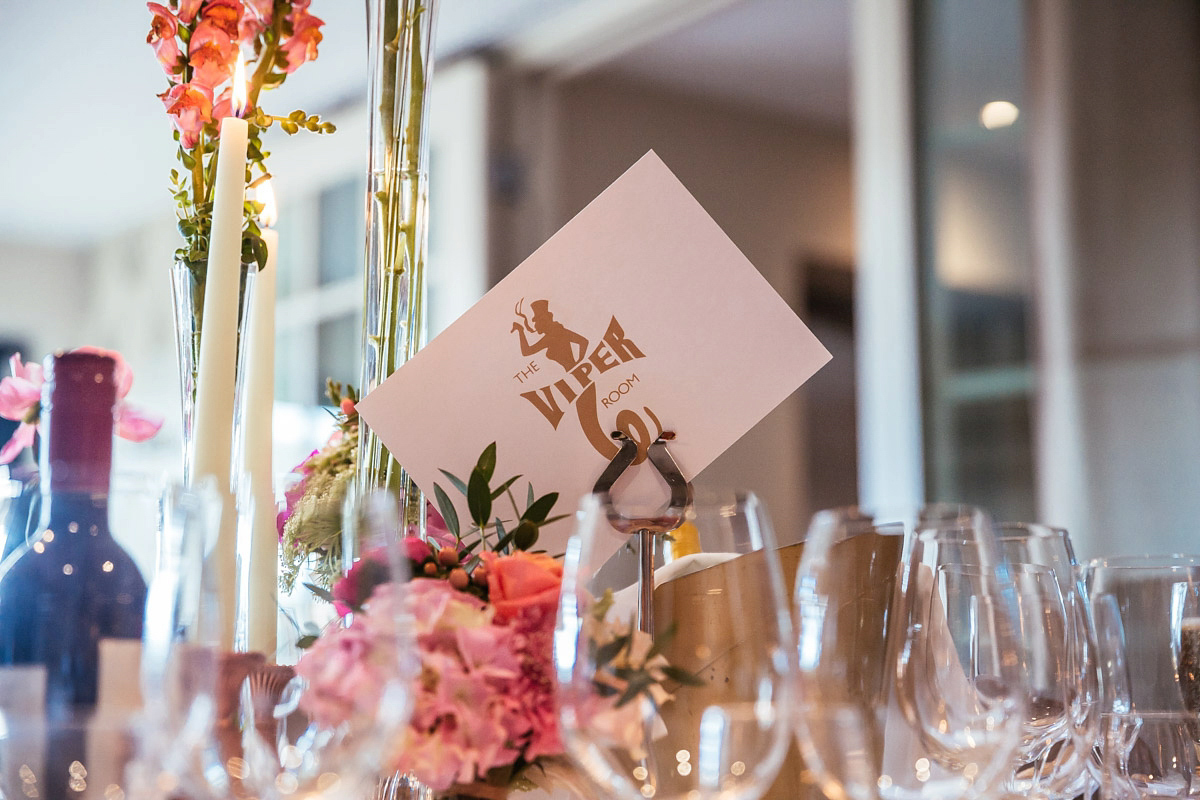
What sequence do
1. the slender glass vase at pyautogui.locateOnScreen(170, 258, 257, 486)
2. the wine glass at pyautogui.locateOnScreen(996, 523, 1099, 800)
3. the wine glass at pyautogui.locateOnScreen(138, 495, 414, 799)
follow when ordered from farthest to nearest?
the slender glass vase at pyautogui.locateOnScreen(170, 258, 257, 486), the wine glass at pyautogui.locateOnScreen(996, 523, 1099, 800), the wine glass at pyautogui.locateOnScreen(138, 495, 414, 799)

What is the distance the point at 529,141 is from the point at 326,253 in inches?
53.5

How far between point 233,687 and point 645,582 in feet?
0.58

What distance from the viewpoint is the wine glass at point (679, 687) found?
406 millimetres

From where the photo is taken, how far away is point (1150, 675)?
521mm

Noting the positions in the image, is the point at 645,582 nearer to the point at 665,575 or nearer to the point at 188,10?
the point at 665,575

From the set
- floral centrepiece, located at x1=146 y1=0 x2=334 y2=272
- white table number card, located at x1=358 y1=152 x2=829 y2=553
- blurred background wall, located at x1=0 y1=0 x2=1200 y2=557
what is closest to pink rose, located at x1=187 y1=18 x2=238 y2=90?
floral centrepiece, located at x1=146 y1=0 x2=334 y2=272

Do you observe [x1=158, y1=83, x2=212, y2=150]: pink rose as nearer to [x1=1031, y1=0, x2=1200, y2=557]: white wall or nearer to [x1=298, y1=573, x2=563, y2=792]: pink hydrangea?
[x1=298, y1=573, x2=563, y2=792]: pink hydrangea

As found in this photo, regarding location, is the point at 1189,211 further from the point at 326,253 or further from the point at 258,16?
the point at 326,253

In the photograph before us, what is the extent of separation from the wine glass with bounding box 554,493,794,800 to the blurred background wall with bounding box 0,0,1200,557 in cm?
184

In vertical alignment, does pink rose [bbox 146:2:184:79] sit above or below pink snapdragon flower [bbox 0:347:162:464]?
above

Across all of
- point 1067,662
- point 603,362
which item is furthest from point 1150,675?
point 603,362

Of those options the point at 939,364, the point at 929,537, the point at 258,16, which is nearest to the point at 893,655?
the point at 929,537

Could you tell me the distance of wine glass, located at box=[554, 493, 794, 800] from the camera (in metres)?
0.41

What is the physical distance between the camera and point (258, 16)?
2.09 ft
